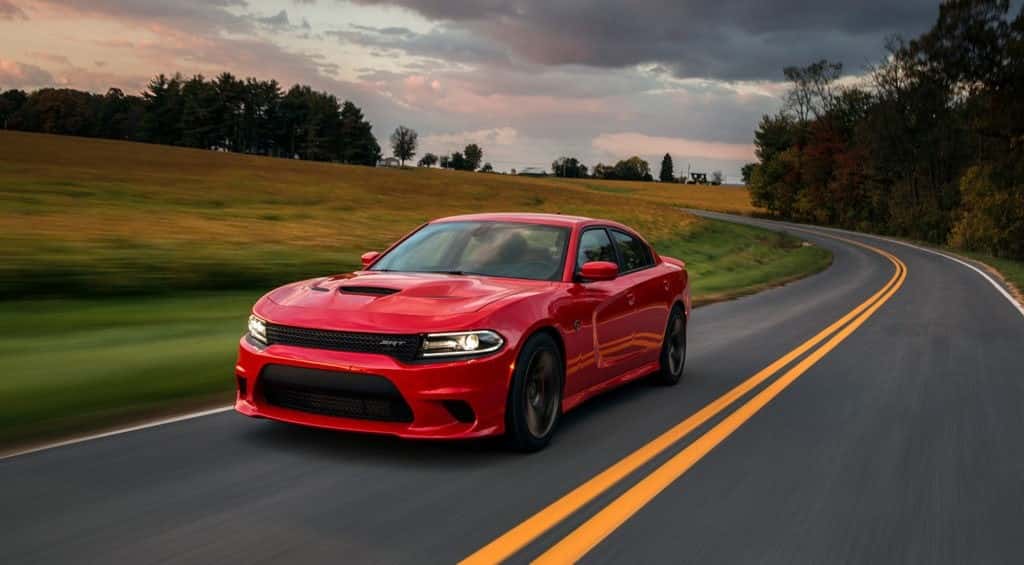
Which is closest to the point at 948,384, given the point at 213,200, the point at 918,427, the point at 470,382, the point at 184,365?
the point at 918,427

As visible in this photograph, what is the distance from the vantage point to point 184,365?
346 inches

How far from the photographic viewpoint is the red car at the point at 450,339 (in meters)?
5.42

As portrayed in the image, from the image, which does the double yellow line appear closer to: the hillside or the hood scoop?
the hood scoop

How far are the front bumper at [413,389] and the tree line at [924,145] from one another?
50.4 m

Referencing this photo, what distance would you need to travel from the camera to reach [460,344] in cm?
552

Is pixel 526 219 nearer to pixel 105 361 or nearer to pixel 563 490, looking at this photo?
pixel 563 490

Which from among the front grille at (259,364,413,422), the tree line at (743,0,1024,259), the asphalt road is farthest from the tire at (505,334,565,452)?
the tree line at (743,0,1024,259)

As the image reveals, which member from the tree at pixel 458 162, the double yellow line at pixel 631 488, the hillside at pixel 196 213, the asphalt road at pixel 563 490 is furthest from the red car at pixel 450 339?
the tree at pixel 458 162

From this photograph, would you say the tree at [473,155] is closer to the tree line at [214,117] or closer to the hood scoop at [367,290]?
the tree line at [214,117]

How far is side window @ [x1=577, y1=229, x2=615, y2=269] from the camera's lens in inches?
287

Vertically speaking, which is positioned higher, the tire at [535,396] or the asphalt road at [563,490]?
the tire at [535,396]

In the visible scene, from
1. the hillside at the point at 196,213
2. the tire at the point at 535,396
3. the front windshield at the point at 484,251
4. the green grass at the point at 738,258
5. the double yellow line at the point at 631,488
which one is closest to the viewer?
the double yellow line at the point at 631,488

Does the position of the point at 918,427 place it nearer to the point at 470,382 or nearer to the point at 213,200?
the point at 470,382

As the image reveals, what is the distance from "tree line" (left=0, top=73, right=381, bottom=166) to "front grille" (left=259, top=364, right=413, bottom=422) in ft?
429
